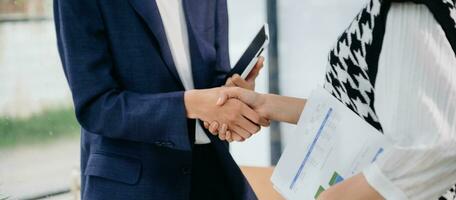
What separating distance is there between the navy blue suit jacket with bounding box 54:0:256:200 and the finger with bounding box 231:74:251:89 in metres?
0.11

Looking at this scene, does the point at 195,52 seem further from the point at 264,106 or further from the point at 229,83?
the point at 264,106

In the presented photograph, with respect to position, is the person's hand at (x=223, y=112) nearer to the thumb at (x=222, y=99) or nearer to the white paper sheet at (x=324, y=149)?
the thumb at (x=222, y=99)

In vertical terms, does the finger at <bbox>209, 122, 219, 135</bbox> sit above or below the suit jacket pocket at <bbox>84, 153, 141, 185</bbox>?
above

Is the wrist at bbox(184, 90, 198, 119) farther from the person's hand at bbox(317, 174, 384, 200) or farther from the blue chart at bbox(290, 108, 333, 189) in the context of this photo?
the person's hand at bbox(317, 174, 384, 200)

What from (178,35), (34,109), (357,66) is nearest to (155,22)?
(178,35)

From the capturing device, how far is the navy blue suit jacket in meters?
→ 1.05

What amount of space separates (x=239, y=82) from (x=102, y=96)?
1.04ft

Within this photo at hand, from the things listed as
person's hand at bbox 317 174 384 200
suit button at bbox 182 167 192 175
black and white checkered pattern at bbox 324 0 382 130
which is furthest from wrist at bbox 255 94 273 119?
person's hand at bbox 317 174 384 200

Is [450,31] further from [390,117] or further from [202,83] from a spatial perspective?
[202,83]

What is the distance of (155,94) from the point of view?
3.59 feet

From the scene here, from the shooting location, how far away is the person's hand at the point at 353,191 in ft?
2.47

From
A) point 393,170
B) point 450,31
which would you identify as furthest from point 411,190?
point 450,31

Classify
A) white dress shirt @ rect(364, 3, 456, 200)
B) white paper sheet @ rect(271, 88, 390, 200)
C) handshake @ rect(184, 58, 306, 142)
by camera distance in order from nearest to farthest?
white dress shirt @ rect(364, 3, 456, 200), white paper sheet @ rect(271, 88, 390, 200), handshake @ rect(184, 58, 306, 142)

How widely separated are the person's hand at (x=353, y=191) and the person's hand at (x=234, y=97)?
1.36ft
